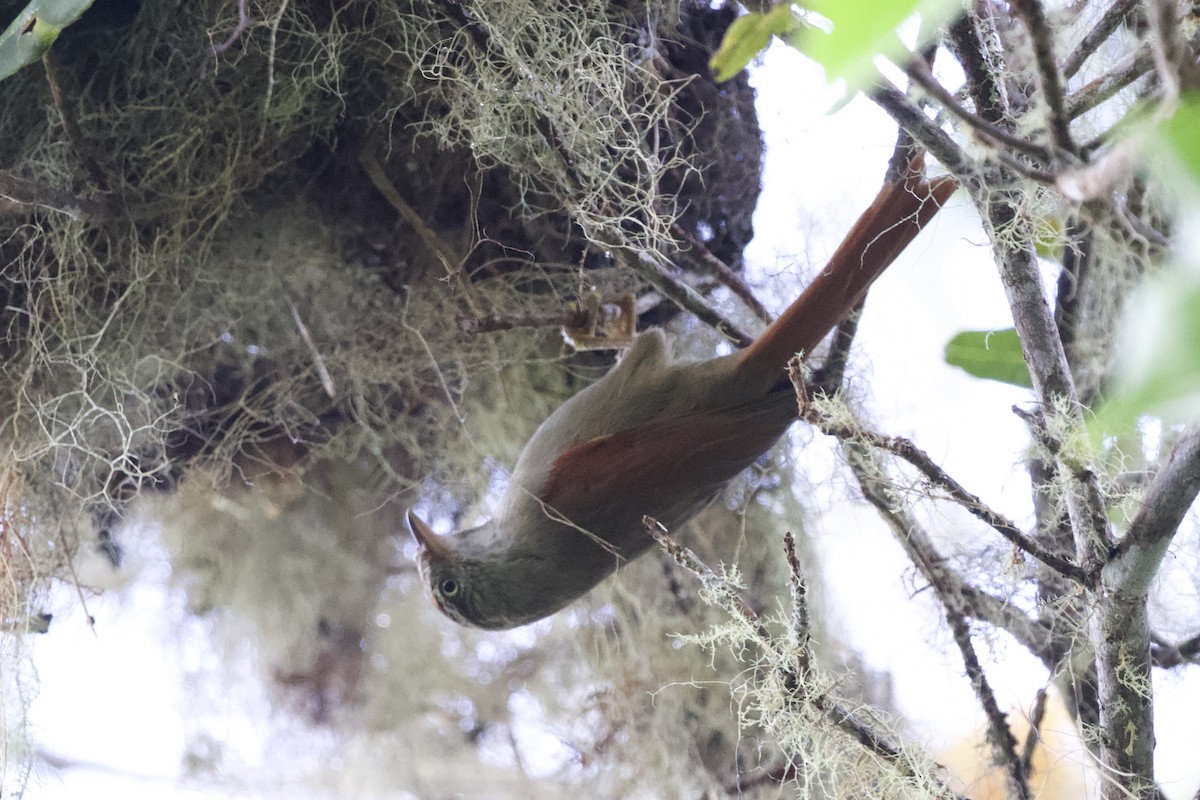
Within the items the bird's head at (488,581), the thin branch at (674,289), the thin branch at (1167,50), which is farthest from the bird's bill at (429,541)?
the thin branch at (1167,50)

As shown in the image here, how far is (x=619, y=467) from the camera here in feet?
4.70

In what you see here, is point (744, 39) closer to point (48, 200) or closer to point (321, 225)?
point (321, 225)

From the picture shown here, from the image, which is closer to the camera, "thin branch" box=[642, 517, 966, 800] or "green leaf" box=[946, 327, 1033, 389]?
"thin branch" box=[642, 517, 966, 800]

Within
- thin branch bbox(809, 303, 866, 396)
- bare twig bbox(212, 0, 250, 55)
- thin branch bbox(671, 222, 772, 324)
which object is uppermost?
thin branch bbox(809, 303, 866, 396)

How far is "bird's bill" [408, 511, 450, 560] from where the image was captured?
154cm

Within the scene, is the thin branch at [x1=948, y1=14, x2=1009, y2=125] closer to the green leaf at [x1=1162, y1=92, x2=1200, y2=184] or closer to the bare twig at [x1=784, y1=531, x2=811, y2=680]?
the bare twig at [x1=784, y1=531, x2=811, y2=680]

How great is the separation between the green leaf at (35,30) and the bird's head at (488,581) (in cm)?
78

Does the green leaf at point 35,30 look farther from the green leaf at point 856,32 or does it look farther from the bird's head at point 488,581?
the green leaf at point 856,32

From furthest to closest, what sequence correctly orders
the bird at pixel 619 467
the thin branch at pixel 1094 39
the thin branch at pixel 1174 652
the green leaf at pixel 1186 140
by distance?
the bird at pixel 619 467, the thin branch at pixel 1174 652, the thin branch at pixel 1094 39, the green leaf at pixel 1186 140

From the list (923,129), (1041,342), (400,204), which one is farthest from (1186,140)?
(400,204)

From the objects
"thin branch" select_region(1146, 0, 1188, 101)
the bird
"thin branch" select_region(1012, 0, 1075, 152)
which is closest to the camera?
"thin branch" select_region(1146, 0, 1188, 101)

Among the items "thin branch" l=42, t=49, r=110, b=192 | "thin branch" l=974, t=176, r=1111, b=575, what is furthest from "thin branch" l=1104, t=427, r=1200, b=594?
"thin branch" l=42, t=49, r=110, b=192

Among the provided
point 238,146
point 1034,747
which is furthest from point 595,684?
point 238,146

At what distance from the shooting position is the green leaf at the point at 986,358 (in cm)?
133
